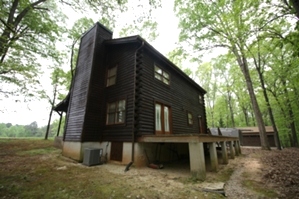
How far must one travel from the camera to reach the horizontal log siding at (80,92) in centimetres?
894

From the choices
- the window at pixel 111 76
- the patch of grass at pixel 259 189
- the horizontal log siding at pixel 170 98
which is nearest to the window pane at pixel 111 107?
the window at pixel 111 76

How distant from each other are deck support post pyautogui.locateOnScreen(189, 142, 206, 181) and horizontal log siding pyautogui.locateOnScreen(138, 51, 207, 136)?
2.91 meters

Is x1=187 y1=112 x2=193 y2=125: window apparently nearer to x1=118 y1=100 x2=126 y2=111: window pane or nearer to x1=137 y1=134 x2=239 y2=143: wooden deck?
x1=137 y1=134 x2=239 y2=143: wooden deck

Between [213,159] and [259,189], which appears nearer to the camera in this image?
[259,189]

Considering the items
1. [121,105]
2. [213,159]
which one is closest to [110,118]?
[121,105]

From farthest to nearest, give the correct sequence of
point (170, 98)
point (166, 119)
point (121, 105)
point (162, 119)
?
point (170, 98), point (166, 119), point (162, 119), point (121, 105)

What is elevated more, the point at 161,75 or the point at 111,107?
the point at 161,75

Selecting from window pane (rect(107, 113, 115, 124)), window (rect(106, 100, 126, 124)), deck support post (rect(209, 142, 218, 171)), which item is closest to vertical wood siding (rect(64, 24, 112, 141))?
window pane (rect(107, 113, 115, 124))

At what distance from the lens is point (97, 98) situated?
9469 millimetres

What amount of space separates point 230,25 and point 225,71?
2238 cm

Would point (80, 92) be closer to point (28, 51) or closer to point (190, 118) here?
point (28, 51)

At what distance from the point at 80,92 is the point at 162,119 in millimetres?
5831

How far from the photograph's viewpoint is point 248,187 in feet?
14.8

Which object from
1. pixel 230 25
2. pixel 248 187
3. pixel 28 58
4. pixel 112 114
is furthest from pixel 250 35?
pixel 28 58
